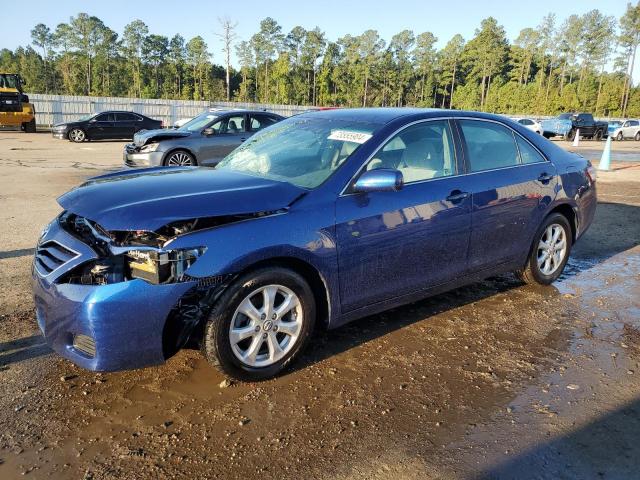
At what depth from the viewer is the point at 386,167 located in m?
3.72

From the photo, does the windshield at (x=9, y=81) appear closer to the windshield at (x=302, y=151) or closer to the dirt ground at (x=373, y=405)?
the dirt ground at (x=373, y=405)

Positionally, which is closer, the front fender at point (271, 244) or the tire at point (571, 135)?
the front fender at point (271, 244)

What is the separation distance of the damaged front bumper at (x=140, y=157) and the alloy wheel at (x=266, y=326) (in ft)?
28.4

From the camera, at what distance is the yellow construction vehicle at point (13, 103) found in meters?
24.6

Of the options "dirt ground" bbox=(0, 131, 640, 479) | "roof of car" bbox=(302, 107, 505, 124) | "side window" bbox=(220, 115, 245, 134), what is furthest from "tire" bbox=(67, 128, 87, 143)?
"roof of car" bbox=(302, 107, 505, 124)

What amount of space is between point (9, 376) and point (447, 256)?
3.09 meters

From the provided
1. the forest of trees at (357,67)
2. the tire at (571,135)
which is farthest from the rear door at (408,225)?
the forest of trees at (357,67)

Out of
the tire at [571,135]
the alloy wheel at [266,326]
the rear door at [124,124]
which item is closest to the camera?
the alloy wheel at [266,326]

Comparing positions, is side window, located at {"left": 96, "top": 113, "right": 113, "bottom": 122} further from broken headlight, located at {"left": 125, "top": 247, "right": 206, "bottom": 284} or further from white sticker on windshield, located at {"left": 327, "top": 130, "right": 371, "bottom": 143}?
broken headlight, located at {"left": 125, "top": 247, "right": 206, "bottom": 284}

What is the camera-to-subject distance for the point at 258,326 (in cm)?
314

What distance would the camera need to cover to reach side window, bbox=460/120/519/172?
14.1 ft

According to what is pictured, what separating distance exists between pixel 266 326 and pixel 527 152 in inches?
121

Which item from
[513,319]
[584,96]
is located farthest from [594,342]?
[584,96]

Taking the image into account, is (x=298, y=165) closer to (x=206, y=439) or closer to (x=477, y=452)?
(x=206, y=439)
